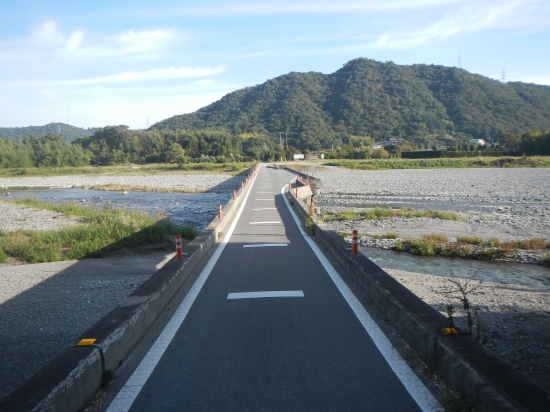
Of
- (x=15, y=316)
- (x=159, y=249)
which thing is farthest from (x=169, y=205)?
(x=15, y=316)

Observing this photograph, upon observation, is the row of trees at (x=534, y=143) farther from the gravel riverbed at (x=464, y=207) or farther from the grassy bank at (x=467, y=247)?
the grassy bank at (x=467, y=247)

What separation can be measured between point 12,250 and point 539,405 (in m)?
15.8

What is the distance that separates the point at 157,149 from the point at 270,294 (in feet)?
457

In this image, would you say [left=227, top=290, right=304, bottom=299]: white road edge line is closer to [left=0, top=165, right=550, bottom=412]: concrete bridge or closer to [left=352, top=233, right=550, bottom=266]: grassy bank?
[left=0, top=165, right=550, bottom=412]: concrete bridge

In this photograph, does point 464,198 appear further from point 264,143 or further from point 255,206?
point 264,143

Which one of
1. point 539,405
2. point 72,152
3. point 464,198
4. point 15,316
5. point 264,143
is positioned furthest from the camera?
point 264,143

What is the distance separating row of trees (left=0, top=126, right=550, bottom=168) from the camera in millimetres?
105938

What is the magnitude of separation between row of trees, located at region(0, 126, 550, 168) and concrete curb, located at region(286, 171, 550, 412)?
10405 cm

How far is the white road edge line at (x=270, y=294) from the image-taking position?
802 centimetres

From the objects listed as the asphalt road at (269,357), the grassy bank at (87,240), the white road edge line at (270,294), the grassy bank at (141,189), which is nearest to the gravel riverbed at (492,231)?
the asphalt road at (269,357)

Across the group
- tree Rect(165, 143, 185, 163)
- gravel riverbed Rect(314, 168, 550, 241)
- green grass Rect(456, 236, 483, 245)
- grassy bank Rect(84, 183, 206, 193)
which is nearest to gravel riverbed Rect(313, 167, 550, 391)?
gravel riverbed Rect(314, 168, 550, 241)

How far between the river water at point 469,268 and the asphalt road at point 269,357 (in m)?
5.15

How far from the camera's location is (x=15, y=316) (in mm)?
8086

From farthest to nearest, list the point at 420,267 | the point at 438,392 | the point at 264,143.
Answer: the point at 264,143
the point at 420,267
the point at 438,392
